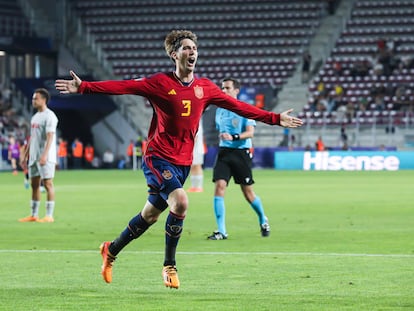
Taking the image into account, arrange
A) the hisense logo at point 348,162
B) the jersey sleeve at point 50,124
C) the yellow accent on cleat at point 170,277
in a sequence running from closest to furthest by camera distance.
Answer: the yellow accent on cleat at point 170,277 → the jersey sleeve at point 50,124 → the hisense logo at point 348,162

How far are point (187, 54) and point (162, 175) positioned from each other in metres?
1.11

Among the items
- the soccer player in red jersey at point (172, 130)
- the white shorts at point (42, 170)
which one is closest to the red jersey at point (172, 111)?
the soccer player in red jersey at point (172, 130)

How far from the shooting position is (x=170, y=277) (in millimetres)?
9711

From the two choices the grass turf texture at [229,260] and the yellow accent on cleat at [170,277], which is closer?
the grass turf texture at [229,260]

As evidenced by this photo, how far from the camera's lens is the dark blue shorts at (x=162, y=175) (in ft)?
32.4

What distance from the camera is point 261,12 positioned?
58.6 metres

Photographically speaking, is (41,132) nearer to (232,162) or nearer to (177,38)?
(232,162)

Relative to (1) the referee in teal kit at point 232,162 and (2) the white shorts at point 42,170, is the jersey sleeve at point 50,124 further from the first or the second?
(1) the referee in teal kit at point 232,162

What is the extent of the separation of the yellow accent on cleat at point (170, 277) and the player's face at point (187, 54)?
1784 mm

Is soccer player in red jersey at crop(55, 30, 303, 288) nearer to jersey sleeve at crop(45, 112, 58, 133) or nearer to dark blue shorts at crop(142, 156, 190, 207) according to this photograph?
dark blue shorts at crop(142, 156, 190, 207)

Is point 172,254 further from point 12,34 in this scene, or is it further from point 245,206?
point 12,34

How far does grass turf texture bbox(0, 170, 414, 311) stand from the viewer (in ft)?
29.9

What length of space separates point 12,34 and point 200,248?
45.6 metres

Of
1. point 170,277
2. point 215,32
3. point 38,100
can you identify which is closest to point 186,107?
point 170,277
